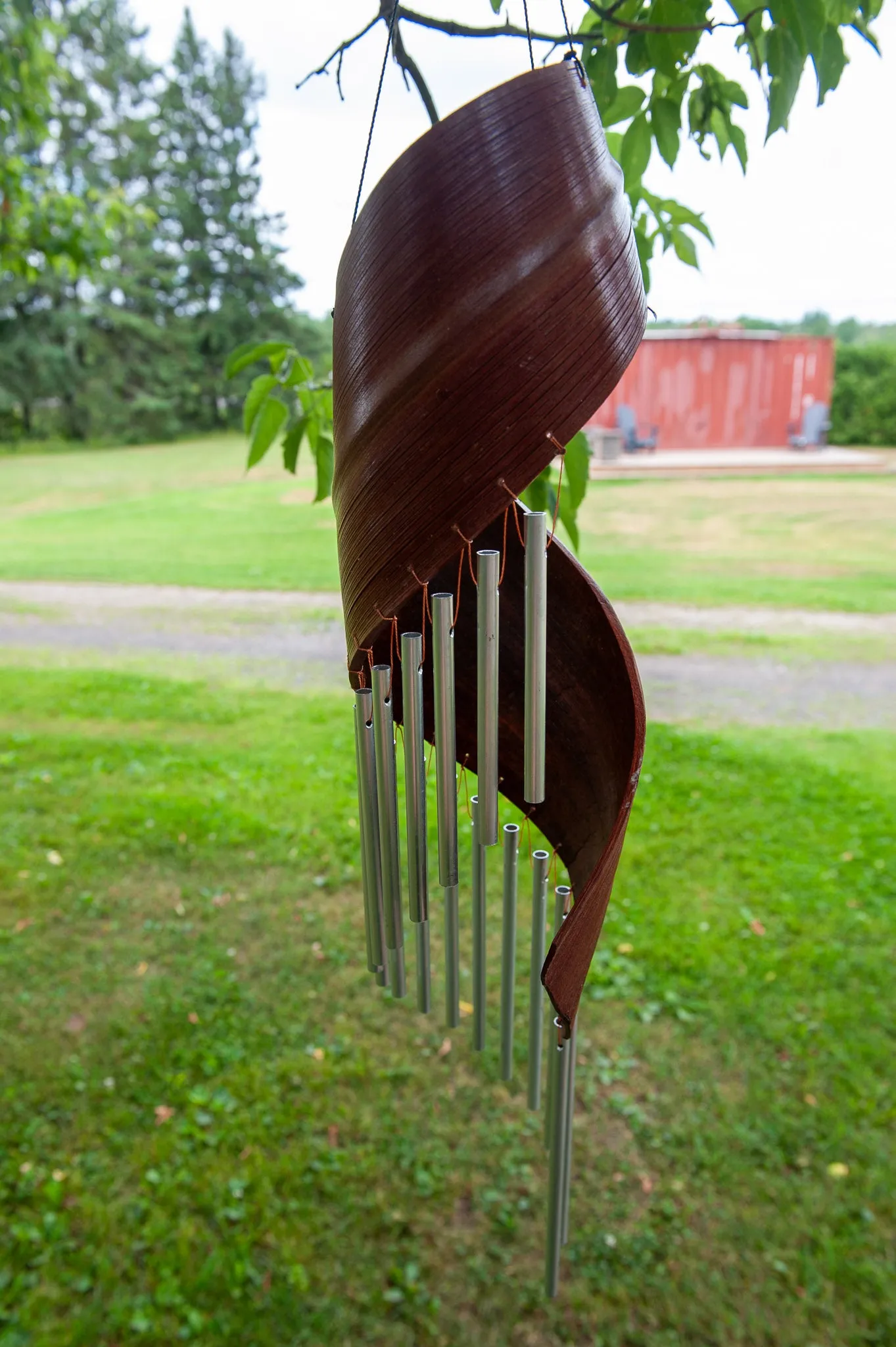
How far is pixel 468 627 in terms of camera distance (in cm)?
126

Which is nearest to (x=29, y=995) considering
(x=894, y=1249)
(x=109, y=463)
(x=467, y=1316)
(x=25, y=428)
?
(x=467, y=1316)

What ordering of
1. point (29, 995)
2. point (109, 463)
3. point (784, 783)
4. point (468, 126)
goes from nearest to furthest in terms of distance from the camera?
point (468, 126) → point (29, 995) → point (784, 783) → point (109, 463)

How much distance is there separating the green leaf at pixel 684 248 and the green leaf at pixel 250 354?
32.5 inches

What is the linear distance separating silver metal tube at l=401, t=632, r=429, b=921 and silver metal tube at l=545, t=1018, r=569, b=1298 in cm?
31

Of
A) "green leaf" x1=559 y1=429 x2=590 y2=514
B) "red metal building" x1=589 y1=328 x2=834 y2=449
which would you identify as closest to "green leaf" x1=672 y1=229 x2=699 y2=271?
"green leaf" x1=559 y1=429 x2=590 y2=514

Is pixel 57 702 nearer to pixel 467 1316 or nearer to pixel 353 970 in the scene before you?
pixel 353 970

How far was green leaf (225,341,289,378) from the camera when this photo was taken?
182 centimetres

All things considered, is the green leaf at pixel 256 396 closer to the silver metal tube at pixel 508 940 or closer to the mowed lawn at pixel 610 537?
the silver metal tube at pixel 508 940

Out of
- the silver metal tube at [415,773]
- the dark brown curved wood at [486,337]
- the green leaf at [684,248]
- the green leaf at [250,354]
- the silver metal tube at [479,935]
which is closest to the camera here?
the dark brown curved wood at [486,337]

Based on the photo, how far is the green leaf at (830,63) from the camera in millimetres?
1276

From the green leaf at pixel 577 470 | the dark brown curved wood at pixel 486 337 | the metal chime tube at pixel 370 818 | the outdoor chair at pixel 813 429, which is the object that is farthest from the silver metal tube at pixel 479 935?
the outdoor chair at pixel 813 429

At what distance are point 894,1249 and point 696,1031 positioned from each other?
35.7 inches

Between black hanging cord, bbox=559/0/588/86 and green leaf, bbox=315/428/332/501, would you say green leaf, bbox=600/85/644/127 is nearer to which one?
black hanging cord, bbox=559/0/588/86

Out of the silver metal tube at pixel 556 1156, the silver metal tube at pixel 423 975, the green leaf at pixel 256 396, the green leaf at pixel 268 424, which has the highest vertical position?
the green leaf at pixel 256 396
